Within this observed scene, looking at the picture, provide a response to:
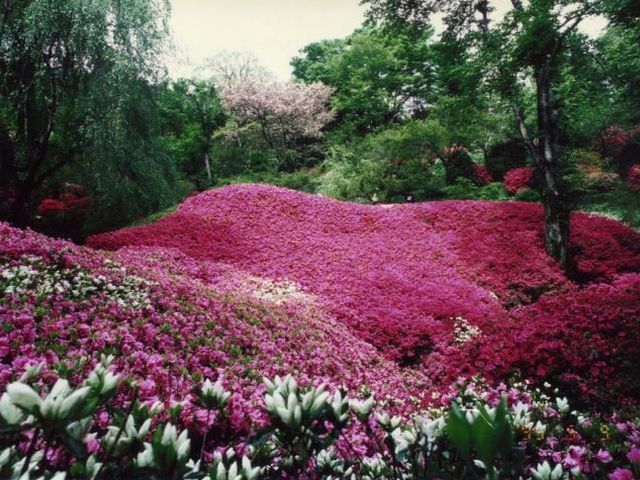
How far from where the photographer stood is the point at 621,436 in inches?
106

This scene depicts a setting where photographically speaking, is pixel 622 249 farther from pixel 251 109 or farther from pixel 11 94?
pixel 251 109

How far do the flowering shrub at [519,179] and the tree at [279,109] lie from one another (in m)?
12.3

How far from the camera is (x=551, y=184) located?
11188mm

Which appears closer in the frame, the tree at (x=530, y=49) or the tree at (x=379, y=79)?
the tree at (x=530, y=49)

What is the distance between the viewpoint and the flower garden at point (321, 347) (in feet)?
4.51

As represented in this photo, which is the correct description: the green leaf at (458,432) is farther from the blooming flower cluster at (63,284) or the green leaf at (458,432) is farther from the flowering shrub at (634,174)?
the flowering shrub at (634,174)

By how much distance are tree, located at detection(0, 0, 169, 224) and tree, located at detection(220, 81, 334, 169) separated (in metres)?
14.9

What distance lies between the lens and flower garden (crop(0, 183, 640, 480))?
1375mm

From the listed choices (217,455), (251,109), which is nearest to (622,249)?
(217,455)

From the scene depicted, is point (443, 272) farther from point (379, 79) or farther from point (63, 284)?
point (379, 79)

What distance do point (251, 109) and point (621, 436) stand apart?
27.2 metres

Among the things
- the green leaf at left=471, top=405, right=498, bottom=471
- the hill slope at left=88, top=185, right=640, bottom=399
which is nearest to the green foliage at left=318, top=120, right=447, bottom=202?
the hill slope at left=88, top=185, right=640, bottom=399

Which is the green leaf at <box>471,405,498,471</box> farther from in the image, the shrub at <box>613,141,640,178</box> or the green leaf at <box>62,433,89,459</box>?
the shrub at <box>613,141,640,178</box>

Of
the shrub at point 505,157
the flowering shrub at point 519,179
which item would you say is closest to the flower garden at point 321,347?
the flowering shrub at point 519,179
